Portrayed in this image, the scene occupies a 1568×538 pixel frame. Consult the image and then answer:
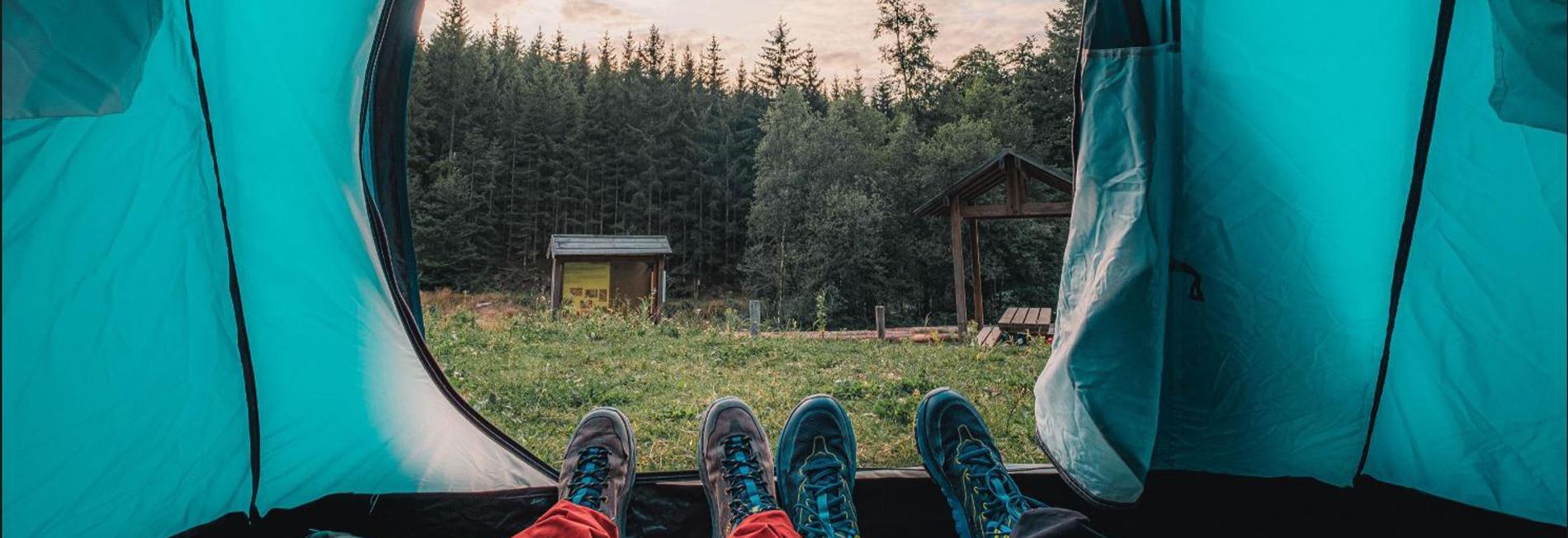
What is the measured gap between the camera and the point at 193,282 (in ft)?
3.52

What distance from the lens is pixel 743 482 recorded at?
4.16 feet

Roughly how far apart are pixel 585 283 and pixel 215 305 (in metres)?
8.48

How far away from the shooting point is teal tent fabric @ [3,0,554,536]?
882 mm

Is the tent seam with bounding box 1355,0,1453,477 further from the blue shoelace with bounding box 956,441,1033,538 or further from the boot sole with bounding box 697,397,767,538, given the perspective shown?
the boot sole with bounding box 697,397,767,538

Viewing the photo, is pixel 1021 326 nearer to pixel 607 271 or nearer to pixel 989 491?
pixel 989 491

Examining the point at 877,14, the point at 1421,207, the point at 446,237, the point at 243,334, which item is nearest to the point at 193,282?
the point at 243,334

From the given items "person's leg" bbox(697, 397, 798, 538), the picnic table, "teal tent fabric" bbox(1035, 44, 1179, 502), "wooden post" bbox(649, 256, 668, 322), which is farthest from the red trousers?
"wooden post" bbox(649, 256, 668, 322)

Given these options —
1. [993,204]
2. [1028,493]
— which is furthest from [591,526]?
[993,204]

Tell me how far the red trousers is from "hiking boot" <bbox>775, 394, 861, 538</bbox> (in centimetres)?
17

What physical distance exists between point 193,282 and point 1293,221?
188 cm

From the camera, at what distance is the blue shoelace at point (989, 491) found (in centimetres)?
118

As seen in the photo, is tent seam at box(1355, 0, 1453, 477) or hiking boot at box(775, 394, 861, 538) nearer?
tent seam at box(1355, 0, 1453, 477)

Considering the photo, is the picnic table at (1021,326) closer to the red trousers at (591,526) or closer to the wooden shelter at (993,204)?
the wooden shelter at (993,204)

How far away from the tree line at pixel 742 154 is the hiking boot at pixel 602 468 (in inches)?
270
